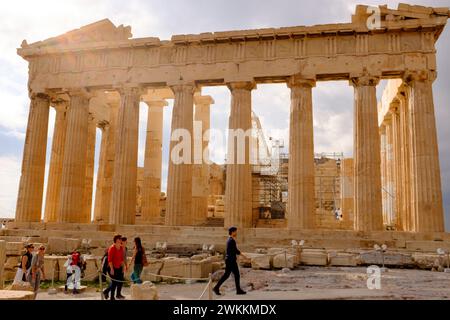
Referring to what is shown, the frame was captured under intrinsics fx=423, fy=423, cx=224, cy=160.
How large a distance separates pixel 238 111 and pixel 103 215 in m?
12.7

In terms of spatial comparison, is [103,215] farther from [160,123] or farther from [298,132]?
[298,132]

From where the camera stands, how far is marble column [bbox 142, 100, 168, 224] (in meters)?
26.3

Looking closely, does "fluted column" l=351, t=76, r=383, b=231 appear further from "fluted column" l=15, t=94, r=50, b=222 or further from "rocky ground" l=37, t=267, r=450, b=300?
"fluted column" l=15, t=94, r=50, b=222

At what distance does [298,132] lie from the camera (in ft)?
68.1

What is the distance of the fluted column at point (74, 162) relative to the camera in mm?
23125

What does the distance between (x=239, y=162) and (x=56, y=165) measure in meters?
12.5

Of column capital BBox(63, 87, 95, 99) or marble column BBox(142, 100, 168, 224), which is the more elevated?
column capital BBox(63, 87, 95, 99)

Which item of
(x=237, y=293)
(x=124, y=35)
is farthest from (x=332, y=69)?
(x=237, y=293)

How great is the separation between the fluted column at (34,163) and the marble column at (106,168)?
482cm

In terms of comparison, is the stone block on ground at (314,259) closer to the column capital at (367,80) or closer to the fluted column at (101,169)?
the column capital at (367,80)

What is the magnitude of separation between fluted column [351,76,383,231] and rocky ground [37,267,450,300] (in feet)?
17.6

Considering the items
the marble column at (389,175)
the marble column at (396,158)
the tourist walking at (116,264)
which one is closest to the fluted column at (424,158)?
the marble column at (396,158)

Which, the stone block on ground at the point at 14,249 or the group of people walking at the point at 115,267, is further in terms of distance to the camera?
the stone block on ground at the point at 14,249

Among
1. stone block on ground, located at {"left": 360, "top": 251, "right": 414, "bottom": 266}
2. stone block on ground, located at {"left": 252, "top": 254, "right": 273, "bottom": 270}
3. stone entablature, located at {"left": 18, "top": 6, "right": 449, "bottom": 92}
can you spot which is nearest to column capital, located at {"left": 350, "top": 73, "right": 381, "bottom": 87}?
stone entablature, located at {"left": 18, "top": 6, "right": 449, "bottom": 92}
